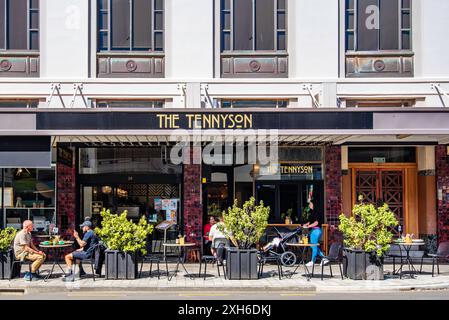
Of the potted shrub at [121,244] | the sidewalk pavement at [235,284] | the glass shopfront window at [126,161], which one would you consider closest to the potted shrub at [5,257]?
the sidewalk pavement at [235,284]

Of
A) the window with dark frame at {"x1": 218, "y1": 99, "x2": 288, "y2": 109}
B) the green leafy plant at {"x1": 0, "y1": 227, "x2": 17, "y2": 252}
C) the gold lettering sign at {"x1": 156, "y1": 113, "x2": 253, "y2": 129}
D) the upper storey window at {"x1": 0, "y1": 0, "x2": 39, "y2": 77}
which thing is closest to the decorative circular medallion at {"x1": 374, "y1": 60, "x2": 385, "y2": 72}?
the window with dark frame at {"x1": 218, "y1": 99, "x2": 288, "y2": 109}

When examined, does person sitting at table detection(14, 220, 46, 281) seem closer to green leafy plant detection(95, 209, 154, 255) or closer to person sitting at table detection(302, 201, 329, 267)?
green leafy plant detection(95, 209, 154, 255)

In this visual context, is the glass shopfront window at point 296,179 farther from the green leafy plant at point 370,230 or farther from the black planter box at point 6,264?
the black planter box at point 6,264

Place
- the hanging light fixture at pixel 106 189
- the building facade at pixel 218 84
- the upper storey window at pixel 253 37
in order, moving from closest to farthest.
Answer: the building facade at pixel 218 84 < the upper storey window at pixel 253 37 < the hanging light fixture at pixel 106 189

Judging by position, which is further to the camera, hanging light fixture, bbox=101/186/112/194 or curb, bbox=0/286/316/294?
hanging light fixture, bbox=101/186/112/194

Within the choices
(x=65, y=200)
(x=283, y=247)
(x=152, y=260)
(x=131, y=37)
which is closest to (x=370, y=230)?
(x=283, y=247)

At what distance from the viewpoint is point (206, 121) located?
14.7 metres

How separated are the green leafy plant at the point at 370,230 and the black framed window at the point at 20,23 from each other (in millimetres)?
10771

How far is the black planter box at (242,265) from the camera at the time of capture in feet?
45.0

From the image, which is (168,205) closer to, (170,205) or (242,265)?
(170,205)

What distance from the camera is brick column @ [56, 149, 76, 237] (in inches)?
677

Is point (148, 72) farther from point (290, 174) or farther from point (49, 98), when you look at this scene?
point (290, 174)

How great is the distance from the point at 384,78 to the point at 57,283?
10939 mm

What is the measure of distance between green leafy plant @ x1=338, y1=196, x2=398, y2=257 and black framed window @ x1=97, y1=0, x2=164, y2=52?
8.03m
